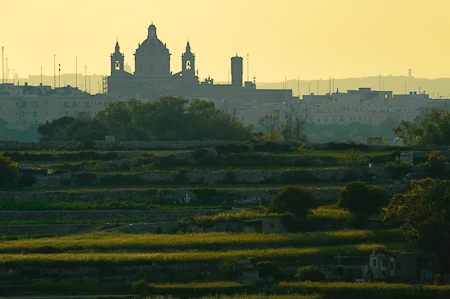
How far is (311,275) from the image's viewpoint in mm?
35906

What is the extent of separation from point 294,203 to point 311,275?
7707mm

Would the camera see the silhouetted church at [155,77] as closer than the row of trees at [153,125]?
No

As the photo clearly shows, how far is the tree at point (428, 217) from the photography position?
37.2 m

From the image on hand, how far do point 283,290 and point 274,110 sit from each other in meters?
121

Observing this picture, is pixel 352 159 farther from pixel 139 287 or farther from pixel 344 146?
pixel 139 287

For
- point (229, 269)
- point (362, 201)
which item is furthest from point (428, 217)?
point (229, 269)

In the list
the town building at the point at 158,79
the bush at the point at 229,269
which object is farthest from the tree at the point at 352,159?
the town building at the point at 158,79

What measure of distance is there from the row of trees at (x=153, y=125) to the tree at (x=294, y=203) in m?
32.0

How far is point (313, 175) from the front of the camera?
174 feet

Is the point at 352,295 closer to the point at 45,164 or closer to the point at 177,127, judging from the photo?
the point at 45,164

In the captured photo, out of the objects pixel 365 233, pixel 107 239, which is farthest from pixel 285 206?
pixel 107 239

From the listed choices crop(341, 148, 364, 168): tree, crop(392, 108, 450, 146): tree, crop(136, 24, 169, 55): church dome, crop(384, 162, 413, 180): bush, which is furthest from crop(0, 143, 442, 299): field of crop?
crop(136, 24, 169, 55): church dome

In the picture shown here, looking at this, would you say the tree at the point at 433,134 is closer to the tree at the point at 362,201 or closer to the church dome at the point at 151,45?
the tree at the point at 362,201

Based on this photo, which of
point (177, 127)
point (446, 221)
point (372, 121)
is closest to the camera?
point (446, 221)
